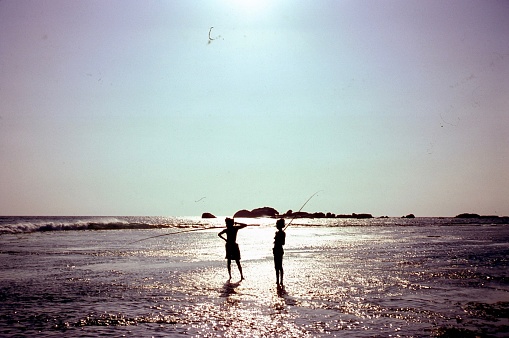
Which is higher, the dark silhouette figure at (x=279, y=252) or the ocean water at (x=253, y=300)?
the dark silhouette figure at (x=279, y=252)

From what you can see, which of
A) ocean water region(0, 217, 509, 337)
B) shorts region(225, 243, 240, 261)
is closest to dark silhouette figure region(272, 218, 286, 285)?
ocean water region(0, 217, 509, 337)

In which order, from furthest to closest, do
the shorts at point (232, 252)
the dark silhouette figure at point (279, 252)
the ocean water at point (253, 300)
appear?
the shorts at point (232, 252), the dark silhouette figure at point (279, 252), the ocean water at point (253, 300)

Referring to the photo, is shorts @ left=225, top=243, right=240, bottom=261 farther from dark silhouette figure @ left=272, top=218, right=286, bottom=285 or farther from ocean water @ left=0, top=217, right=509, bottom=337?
dark silhouette figure @ left=272, top=218, right=286, bottom=285

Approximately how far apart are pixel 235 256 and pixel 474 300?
7141 mm

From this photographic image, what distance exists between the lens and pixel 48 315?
8695 mm

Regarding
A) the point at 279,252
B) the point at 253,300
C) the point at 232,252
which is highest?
the point at 279,252

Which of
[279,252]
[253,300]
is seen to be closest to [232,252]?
[279,252]

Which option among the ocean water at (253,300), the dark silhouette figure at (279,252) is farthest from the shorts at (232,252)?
the dark silhouette figure at (279,252)

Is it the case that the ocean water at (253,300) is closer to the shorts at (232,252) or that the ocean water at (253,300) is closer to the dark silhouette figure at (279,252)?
the dark silhouette figure at (279,252)

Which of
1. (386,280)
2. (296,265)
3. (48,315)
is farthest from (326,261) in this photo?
(48,315)

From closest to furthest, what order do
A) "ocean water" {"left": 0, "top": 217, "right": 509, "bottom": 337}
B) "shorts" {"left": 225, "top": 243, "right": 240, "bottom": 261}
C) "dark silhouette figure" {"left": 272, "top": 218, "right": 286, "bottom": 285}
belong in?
1. "ocean water" {"left": 0, "top": 217, "right": 509, "bottom": 337}
2. "dark silhouette figure" {"left": 272, "top": 218, "right": 286, "bottom": 285}
3. "shorts" {"left": 225, "top": 243, "right": 240, "bottom": 261}

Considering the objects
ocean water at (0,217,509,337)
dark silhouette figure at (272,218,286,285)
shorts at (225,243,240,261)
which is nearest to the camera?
ocean water at (0,217,509,337)

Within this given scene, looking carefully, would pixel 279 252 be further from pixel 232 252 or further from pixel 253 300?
pixel 253 300

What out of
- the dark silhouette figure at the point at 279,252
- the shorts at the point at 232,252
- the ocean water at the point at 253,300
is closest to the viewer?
the ocean water at the point at 253,300
